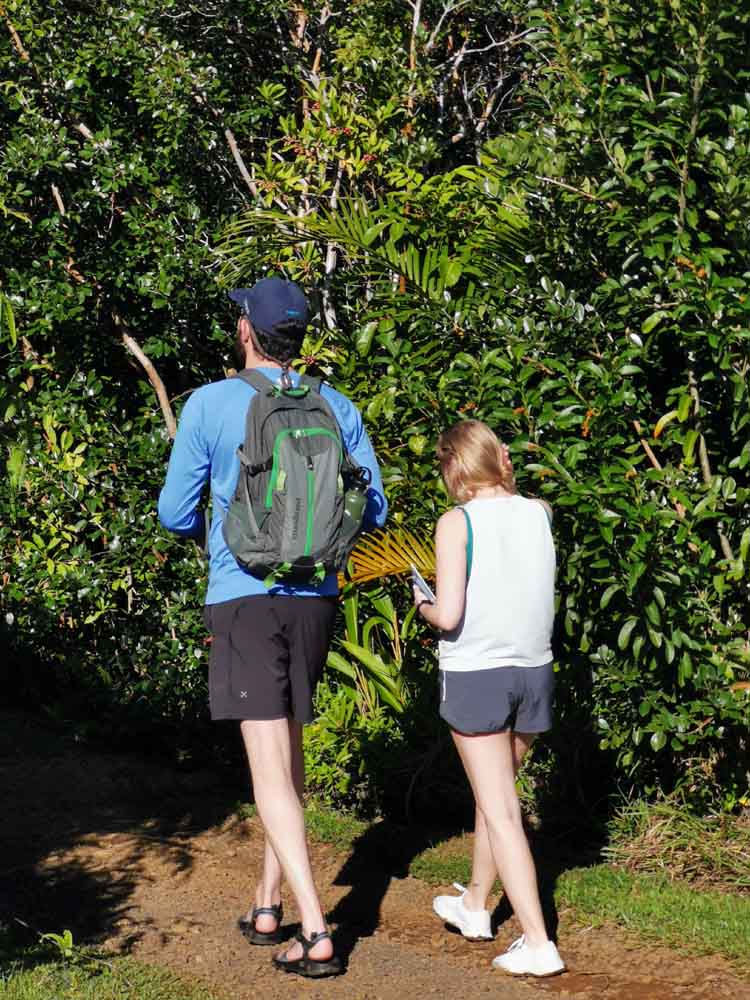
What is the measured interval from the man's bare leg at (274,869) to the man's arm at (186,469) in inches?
29.1

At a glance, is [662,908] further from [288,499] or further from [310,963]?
[288,499]

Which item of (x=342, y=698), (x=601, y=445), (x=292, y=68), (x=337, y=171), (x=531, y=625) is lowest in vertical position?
(x=342, y=698)

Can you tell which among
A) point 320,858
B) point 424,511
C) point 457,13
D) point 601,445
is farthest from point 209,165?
point 320,858

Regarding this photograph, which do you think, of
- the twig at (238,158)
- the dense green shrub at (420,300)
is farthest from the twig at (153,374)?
the twig at (238,158)

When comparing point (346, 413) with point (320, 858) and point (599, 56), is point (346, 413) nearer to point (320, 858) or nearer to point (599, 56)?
point (599, 56)

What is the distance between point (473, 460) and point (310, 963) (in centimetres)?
163

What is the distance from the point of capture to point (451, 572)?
4.07 meters

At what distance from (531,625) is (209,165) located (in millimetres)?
3939

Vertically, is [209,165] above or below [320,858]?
above

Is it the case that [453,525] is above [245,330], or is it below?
below

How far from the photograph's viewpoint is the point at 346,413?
4270 mm

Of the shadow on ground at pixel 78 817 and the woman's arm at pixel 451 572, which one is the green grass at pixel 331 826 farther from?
the woman's arm at pixel 451 572

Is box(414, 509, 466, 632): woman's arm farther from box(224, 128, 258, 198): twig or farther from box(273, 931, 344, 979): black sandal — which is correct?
box(224, 128, 258, 198): twig

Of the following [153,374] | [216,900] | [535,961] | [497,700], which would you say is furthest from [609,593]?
[153,374]
